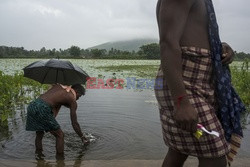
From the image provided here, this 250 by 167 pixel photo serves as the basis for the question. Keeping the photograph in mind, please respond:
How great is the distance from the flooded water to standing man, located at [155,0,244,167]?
2205 mm

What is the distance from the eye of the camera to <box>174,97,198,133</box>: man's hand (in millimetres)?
1388

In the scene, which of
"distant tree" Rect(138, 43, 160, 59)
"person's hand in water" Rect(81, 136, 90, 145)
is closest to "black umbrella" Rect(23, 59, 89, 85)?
"person's hand in water" Rect(81, 136, 90, 145)

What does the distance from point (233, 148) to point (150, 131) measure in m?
3.16

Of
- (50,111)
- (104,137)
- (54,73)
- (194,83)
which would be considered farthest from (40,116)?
(194,83)

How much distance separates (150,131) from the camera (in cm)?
479

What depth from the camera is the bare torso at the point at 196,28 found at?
1.53 meters

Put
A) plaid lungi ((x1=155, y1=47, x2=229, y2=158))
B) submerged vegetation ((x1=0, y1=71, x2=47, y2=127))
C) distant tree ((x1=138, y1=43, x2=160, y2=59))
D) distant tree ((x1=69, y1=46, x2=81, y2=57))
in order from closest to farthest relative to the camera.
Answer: plaid lungi ((x1=155, y1=47, x2=229, y2=158))
submerged vegetation ((x1=0, y1=71, x2=47, y2=127))
distant tree ((x1=138, y1=43, x2=160, y2=59))
distant tree ((x1=69, y1=46, x2=81, y2=57))

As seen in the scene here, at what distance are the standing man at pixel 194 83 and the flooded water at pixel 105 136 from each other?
7.24 feet

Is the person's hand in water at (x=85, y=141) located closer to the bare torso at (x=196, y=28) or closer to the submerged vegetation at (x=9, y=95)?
the submerged vegetation at (x=9, y=95)

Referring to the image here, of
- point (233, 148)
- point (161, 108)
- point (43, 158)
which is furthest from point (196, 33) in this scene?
point (43, 158)

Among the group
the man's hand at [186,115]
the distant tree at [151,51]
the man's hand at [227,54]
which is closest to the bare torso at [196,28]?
the man's hand at [227,54]

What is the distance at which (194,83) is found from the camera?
5.04ft

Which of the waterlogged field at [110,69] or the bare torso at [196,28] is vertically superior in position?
the bare torso at [196,28]

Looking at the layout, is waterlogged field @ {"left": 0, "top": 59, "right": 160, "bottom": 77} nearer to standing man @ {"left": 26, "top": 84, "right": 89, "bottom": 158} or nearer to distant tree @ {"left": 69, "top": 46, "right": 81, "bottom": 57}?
standing man @ {"left": 26, "top": 84, "right": 89, "bottom": 158}
